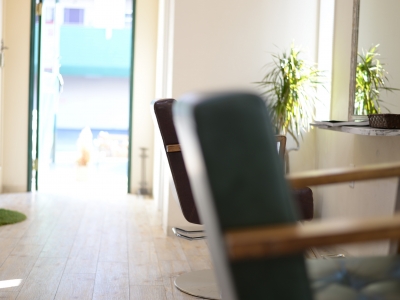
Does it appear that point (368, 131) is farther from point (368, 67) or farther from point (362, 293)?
point (362, 293)

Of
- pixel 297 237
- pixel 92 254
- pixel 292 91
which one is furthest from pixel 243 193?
pixel 292 91

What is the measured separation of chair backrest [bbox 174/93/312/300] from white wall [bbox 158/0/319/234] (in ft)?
9.90

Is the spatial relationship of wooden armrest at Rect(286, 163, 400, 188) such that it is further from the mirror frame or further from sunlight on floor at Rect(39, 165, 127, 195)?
sunlight on floor at Rect(39, 165, 127, 195)

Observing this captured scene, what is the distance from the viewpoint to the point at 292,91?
401 cm

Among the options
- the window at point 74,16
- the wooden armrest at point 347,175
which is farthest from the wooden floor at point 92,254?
the window at point 74,16

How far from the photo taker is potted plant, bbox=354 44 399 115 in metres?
3.14

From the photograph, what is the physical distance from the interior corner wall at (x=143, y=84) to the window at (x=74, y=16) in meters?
10.7

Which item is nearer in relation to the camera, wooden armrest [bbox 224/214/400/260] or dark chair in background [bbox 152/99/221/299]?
wooden armrest [bbox 224/214/400/260]

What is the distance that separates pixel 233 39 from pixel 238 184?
3.23m

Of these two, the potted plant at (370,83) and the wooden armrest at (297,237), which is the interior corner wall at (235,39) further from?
the wooden armrest at (297,237)

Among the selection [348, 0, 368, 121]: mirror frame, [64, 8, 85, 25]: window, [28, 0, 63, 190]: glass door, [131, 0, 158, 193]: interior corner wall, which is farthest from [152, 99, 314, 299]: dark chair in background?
[64, 8, 85, 25]: window

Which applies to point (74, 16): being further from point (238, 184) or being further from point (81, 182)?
point (238, 184)

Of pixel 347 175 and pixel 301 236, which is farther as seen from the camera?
pixel 347 175

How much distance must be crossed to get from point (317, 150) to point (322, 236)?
3.34 meters
